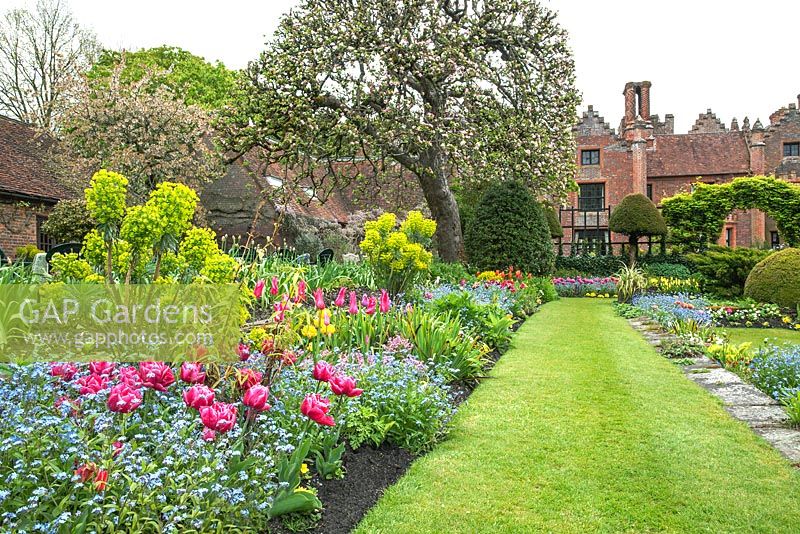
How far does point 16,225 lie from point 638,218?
1933 cm

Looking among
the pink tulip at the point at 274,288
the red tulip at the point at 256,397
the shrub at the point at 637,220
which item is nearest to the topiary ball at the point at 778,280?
the shrub at the point at 637,220

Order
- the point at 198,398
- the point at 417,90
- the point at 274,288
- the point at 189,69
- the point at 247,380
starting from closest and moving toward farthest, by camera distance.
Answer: the point at 198,398, the point at 247,380, the point at 274,288, the point at 417,90, the point at 189,69

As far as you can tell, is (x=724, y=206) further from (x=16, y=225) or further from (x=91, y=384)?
(x=91, y=384)

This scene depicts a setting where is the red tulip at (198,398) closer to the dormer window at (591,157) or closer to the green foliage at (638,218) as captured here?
the green foliage at (638,218)

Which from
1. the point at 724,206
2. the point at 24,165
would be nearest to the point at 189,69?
the point at 24,165

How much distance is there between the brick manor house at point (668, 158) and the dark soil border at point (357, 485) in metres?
29.5

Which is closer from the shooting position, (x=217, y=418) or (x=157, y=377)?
(x=217, y=418)

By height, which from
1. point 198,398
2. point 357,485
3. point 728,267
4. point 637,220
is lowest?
point 357,485

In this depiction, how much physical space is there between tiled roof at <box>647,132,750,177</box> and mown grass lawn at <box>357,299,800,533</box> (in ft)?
107

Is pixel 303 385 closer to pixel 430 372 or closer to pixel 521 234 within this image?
pixel 430 372

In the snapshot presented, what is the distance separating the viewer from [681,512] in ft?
11.2

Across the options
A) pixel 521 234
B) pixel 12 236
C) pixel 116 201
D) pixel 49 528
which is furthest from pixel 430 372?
pixel 12 236

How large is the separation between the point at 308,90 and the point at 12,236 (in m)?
8.89

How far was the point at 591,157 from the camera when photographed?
111 feet
